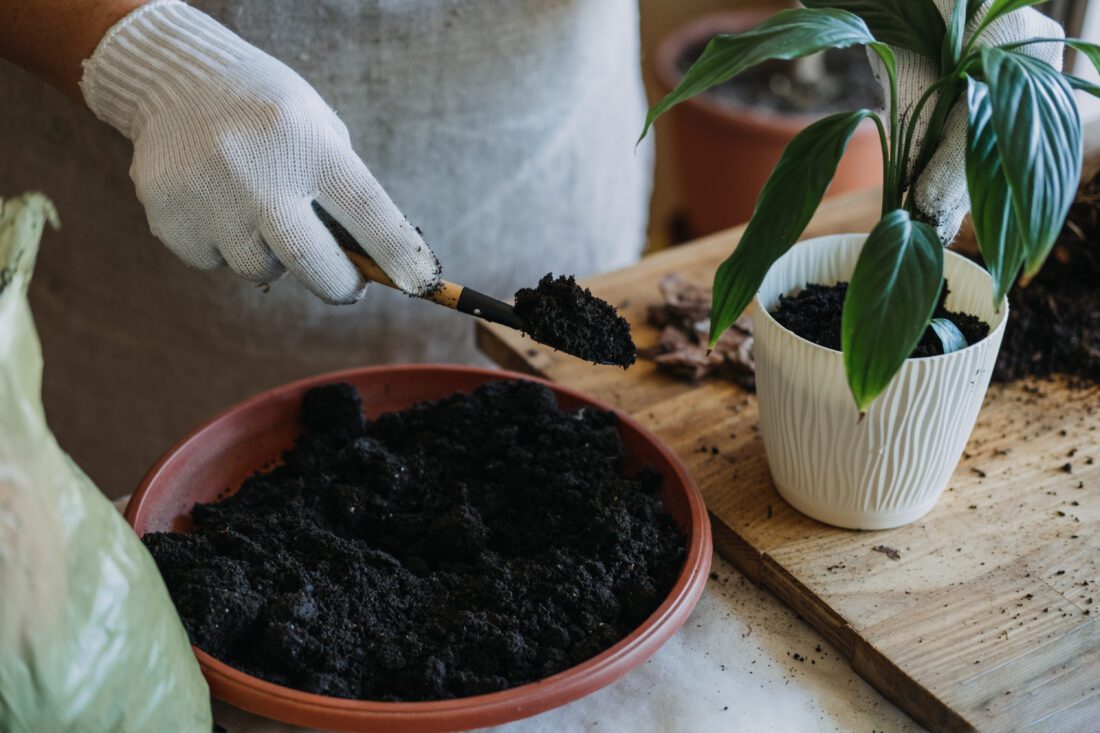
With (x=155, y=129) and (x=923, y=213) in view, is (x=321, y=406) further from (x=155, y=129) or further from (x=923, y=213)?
(x=923, y=213)

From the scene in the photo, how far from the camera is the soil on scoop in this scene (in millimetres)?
1102

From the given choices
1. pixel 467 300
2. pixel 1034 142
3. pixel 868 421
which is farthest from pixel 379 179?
pixel 1034 142

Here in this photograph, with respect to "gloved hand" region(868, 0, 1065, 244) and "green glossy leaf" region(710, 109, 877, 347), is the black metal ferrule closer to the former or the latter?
"green glossy leaf" region(710, 109, 877, 347)

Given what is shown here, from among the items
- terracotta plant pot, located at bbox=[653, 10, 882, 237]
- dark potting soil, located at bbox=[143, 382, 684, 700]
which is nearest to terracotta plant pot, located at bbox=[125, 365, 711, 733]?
dark potting soil, located at bbox=[143, 382, 684, 700]

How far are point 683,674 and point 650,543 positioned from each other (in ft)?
0.34

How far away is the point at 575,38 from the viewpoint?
1272 millimetres

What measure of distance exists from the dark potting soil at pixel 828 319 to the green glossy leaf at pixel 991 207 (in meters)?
0.14

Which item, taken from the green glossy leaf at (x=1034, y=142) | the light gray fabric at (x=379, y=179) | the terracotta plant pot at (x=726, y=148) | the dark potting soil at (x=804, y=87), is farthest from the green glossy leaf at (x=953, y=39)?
the dark potting soil at (x=804, y=87)

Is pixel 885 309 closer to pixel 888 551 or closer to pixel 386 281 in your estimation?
pixel 888 551

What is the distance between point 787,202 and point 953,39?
190 mm

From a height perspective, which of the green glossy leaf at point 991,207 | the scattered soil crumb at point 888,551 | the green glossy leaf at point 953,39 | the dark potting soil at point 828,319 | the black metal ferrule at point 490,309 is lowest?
the scattered soil crumb at point 888,551

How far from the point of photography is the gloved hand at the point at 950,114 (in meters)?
0.84

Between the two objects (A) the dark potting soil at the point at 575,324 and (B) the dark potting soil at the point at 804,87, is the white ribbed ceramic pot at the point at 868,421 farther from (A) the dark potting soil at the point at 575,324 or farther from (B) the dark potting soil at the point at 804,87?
(B) the dark potting soil at the point at 804,87

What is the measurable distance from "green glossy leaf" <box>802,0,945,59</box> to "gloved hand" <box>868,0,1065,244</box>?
2 cm
